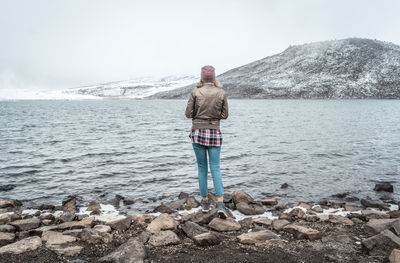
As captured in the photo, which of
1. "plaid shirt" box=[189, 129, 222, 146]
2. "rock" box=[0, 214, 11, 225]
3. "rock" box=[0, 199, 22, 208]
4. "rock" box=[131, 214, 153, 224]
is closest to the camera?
"plaid shirt" box=[189, 129, 222, 146]

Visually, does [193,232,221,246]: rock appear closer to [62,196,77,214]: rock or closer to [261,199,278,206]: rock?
[261,199,278,206]: rock

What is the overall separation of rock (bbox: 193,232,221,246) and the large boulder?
0.55 meters

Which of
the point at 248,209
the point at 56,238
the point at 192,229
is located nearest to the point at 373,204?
the point at 248,209

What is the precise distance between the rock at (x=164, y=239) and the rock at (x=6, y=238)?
10.4ft

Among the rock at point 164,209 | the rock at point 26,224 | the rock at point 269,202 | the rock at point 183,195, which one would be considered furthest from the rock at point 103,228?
the rock at point 269,202

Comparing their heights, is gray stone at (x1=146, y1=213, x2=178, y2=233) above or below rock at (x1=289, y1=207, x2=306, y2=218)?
above

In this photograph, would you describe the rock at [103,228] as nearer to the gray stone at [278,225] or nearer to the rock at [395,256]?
the gray stone at [278,225]

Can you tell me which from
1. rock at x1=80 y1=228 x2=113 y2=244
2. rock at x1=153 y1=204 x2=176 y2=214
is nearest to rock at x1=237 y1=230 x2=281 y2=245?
rock at x1=80 y1=228 x2=113 y2=244

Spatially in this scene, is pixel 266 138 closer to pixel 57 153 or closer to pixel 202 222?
pixel 57 153

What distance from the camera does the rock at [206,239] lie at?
6.70 m

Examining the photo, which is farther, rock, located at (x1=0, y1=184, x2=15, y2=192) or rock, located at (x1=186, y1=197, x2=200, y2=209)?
rock, located at (x1=0, y1=184, x2=15, y2=192)

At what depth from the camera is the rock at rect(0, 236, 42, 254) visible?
6.32 metres

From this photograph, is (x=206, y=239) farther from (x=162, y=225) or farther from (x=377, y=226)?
(x=377, y=226)

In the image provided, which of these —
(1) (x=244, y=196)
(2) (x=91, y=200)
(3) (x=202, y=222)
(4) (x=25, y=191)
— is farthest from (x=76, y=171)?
(3) (x=202, y=222)
